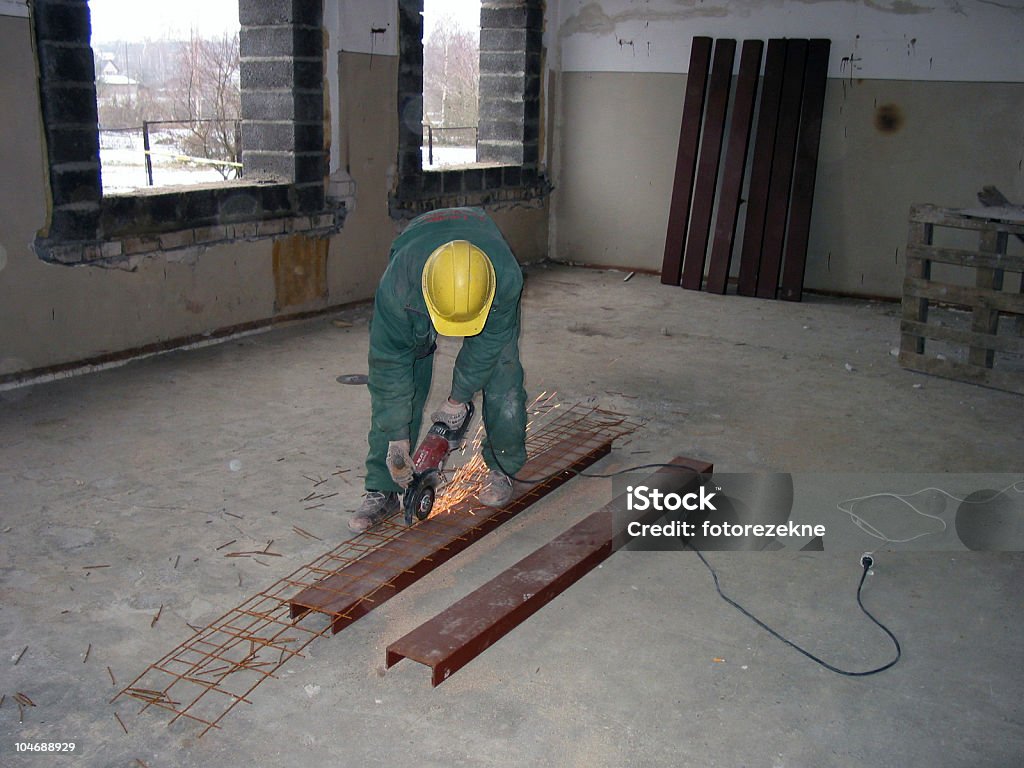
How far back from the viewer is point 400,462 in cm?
332

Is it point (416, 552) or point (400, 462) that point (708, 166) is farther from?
point (416, 552)

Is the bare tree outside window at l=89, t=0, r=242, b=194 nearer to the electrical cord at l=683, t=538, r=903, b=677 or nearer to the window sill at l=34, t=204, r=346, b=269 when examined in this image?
the window sill at l=34, t=204, r=346, b=269

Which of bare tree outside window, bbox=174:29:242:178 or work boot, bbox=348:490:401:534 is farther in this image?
bare tree outside window, bbox=174:29:242:178

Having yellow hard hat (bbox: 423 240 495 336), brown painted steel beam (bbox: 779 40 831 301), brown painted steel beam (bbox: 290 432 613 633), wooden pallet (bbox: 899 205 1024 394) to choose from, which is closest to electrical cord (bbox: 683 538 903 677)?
brown painted steel beam (bbox: 290 432 613 633)

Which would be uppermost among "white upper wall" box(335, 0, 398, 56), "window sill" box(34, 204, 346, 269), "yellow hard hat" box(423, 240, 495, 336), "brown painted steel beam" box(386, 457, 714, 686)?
"white upper wall" box(335, 0, 398, 56)

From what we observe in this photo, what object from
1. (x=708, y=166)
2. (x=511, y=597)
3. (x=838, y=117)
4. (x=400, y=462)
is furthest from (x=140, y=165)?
(x=838, y=117)

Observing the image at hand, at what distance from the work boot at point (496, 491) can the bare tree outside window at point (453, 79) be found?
20.4ft

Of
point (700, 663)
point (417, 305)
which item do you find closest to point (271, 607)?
point (417, 305)

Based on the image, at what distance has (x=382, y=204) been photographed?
7.10 m

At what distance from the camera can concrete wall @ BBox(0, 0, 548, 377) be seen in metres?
4.85

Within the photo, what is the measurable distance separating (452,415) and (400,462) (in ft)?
0.79

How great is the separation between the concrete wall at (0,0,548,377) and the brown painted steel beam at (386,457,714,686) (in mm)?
3216

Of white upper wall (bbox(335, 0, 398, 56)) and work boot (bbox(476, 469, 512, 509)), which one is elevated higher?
white upper wall (bbox(335, 0, 398, 56))

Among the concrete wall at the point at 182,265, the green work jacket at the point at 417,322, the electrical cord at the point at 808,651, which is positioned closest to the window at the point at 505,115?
the concrete wall at the point at 182,265
